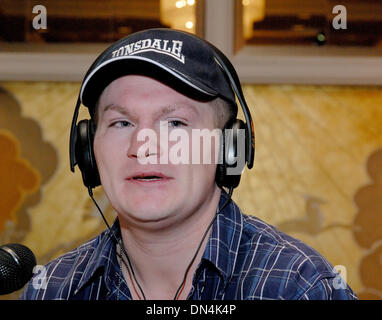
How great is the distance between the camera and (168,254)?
94cm

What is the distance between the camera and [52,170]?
1.86 meters

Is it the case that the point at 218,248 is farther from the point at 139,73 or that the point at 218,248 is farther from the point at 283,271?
the point at 139,73

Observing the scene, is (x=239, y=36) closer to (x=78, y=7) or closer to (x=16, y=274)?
(x=78, y=7)

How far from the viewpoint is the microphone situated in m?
0.79

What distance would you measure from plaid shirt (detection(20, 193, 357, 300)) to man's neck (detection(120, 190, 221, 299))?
3cm

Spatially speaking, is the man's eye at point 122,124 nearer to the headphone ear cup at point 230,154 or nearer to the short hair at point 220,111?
the short hair at point 220,111

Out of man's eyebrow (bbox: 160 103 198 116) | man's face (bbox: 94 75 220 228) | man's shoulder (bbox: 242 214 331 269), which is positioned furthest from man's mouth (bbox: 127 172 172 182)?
man's shoulder (bbox: 242 214 331 269)

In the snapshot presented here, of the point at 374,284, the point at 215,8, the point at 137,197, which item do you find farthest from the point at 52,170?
the point at 374,284

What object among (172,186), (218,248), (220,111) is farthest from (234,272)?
(220,111)

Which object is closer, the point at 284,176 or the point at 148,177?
the point at 148,177

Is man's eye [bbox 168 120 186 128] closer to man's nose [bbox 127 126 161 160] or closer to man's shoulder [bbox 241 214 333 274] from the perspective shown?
man's nose [bbox 127 126 161 160]

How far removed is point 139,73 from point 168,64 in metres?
0.08
